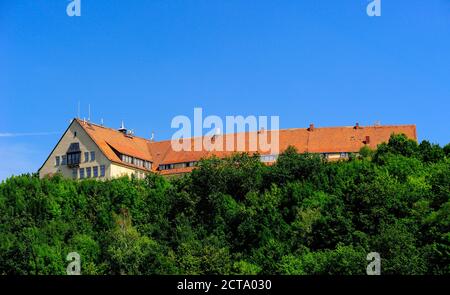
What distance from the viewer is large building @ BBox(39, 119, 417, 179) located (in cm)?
9138

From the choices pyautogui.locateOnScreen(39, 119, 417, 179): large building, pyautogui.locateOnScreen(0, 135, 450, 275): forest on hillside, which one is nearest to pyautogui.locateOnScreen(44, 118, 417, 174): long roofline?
pyautogui.locateOnScreen(39, 119, 417, 179): large building

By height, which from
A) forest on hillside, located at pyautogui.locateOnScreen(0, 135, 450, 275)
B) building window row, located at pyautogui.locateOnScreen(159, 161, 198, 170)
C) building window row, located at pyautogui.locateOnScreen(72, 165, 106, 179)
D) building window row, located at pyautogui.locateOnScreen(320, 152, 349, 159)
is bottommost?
forest on hillside, located at pyautogui.locateOnScreen(0, 135, 450, 275)

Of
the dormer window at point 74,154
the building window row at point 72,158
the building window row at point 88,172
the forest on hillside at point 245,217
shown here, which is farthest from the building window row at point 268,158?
the dormer window at point 74,154

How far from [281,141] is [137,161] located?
1362cm

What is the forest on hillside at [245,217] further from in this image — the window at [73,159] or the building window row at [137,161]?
the window at [73,159]

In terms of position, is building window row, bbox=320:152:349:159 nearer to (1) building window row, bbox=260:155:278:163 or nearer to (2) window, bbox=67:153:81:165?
(1) building window row, bbox=260:155:278:163

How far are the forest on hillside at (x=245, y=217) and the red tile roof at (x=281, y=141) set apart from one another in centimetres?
768

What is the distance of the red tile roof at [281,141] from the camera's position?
304 feet

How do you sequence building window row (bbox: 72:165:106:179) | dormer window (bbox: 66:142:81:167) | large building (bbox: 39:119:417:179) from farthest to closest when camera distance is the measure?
dormer window (bbox: 66:142:81:167)
large building (bbox: 39:119:417:179)
building window row (bbox: 72:165:106:179)

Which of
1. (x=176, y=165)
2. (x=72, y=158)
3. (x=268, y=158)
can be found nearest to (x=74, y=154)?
(x=72, y=158)

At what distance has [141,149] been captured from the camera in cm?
9819

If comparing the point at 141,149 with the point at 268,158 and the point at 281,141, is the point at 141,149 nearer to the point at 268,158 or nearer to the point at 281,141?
the point at 268,158

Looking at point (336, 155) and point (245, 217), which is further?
point (336, 155)
